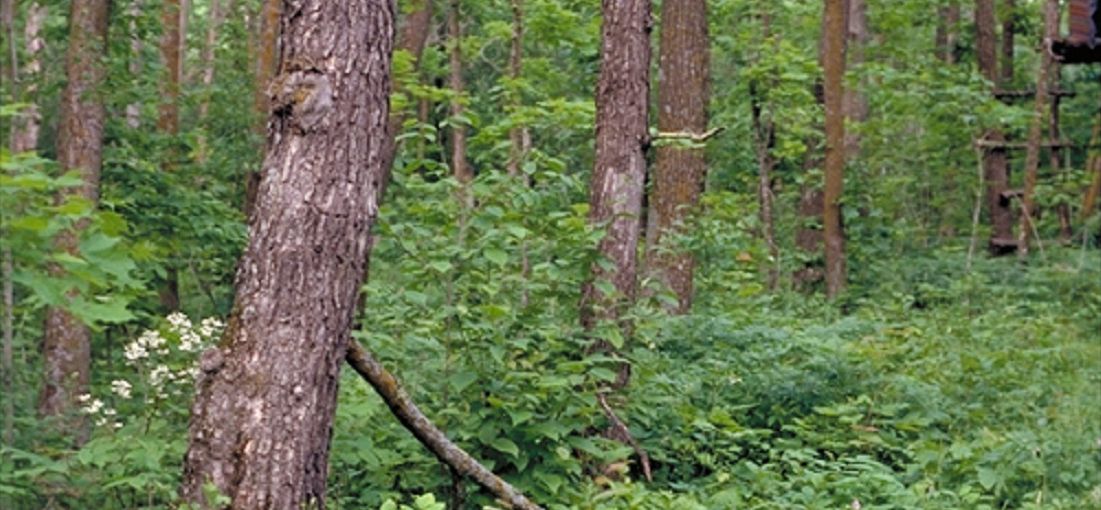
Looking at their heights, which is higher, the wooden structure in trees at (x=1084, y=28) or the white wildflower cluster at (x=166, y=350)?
the wooden structure in trees at (x=1084, y=28)

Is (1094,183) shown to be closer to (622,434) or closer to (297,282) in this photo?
(622,434)

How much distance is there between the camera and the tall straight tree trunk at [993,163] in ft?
72.7

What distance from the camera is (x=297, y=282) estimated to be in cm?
561

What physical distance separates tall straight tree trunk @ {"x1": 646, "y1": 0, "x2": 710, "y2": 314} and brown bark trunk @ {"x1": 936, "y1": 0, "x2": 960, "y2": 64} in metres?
14.2

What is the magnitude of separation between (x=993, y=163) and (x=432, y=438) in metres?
17.5

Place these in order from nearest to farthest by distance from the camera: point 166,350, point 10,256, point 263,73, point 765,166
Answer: point 10,256 < point 166,350 < point 263,73 < point 765,166

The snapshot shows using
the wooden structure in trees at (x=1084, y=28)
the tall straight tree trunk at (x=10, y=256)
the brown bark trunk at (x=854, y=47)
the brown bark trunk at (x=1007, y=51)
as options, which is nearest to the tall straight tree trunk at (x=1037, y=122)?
the brown bark trunk at (x=854, y=47)

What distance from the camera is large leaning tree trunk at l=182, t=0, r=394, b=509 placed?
5566 mm

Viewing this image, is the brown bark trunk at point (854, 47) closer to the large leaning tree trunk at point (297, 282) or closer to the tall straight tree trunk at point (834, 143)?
the tall straight tree trunk at point (834, 143)

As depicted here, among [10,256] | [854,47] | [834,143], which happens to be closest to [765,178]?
[834,143]

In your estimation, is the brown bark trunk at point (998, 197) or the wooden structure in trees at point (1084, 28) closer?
the wooden structure in trees at point (1084, 28)

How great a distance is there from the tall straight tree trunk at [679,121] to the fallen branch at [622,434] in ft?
14.6

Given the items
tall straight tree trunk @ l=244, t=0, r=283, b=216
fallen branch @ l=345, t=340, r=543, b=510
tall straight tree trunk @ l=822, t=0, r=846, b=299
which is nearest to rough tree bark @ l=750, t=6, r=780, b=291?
tall straight tree trunk @ l=822, t=0, r=846, b=299

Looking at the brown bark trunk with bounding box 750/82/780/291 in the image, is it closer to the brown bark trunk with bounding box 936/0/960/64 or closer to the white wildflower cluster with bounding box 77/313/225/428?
the brown bark trunk with bounding box 936/0/960/64
